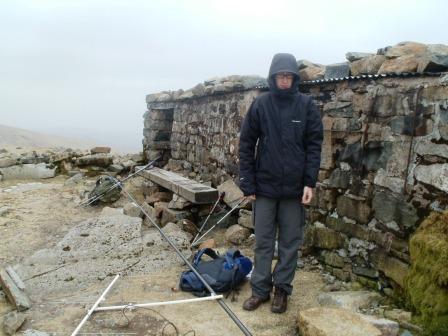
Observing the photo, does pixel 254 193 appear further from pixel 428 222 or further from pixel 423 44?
pixel 423 44

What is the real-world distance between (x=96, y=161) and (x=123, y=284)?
25.2 feet

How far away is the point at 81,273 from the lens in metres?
4.31

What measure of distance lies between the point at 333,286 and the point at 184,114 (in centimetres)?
559

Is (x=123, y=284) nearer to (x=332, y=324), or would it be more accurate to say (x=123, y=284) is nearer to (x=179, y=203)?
(x=332, y=324)

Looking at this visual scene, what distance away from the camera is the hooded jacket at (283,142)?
320 cm

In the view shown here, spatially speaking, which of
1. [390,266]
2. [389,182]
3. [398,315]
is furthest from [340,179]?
[398,315]

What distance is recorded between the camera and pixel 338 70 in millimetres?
4043

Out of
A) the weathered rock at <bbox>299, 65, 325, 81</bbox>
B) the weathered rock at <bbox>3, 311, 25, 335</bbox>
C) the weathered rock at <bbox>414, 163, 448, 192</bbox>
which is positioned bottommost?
the weathered rock at <bbox>3, 311, 25, 335</bbox>

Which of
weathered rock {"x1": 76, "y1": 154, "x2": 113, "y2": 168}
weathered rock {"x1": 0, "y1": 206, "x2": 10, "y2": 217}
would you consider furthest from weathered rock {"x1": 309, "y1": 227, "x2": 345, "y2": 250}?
weathered rock {"x1": 76, "y1": 154, "x2": 113, "y2": 168}

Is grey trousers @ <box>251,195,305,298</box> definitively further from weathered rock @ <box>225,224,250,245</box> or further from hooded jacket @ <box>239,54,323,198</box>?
weathered rock @ <box>225,224,250,245</box>

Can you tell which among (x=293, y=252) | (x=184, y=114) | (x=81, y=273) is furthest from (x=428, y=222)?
(x=184, y=114)

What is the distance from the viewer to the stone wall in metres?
3.12

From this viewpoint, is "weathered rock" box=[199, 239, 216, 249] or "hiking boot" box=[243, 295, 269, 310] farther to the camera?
"weathered rock" box=[199, 239, 216, 249]

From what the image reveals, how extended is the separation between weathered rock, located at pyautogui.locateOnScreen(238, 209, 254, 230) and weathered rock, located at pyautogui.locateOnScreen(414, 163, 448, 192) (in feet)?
7.68
